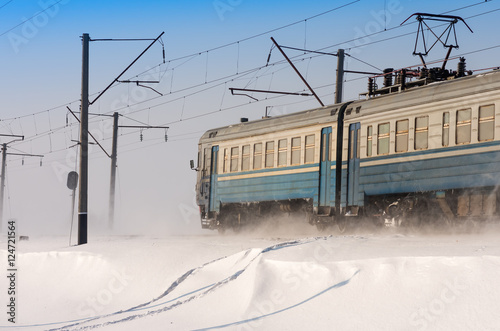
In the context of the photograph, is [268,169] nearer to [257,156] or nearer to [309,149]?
[257,156]

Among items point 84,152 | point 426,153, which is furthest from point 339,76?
point 84,152

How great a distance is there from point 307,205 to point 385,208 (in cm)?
332

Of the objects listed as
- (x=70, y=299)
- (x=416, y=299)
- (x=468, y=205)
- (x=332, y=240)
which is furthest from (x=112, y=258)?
(x=416, y=299)

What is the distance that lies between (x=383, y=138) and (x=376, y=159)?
598 millimetres

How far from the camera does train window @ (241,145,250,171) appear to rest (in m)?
25.5

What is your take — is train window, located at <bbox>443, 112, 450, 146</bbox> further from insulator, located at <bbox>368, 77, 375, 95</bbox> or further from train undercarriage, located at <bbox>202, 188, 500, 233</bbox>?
insulator, located at <bbox>368, 77, 375, 95</bbox>

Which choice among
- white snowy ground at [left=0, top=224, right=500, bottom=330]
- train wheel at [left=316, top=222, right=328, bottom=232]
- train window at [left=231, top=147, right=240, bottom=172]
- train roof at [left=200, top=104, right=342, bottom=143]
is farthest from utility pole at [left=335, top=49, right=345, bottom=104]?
white snowy ground at [left=0, top=224, right=500, bottom=330]

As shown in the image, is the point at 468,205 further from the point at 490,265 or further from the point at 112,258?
the point at 112,258

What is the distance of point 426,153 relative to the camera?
18.2 metres

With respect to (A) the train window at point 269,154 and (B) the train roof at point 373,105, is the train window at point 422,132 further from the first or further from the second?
(A) the train window at point 269,154

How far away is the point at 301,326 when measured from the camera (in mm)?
10383

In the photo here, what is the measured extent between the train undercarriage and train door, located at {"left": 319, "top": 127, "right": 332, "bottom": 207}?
0.35 metres

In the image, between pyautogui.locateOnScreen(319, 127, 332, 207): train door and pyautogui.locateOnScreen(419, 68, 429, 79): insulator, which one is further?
pyautogui.locateOnScreen(319, 127, 332, 207): train door

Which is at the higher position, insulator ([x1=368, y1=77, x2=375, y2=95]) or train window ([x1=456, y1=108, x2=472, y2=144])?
insulator ([x1=368, y1=77, x2=375, y2=95])
